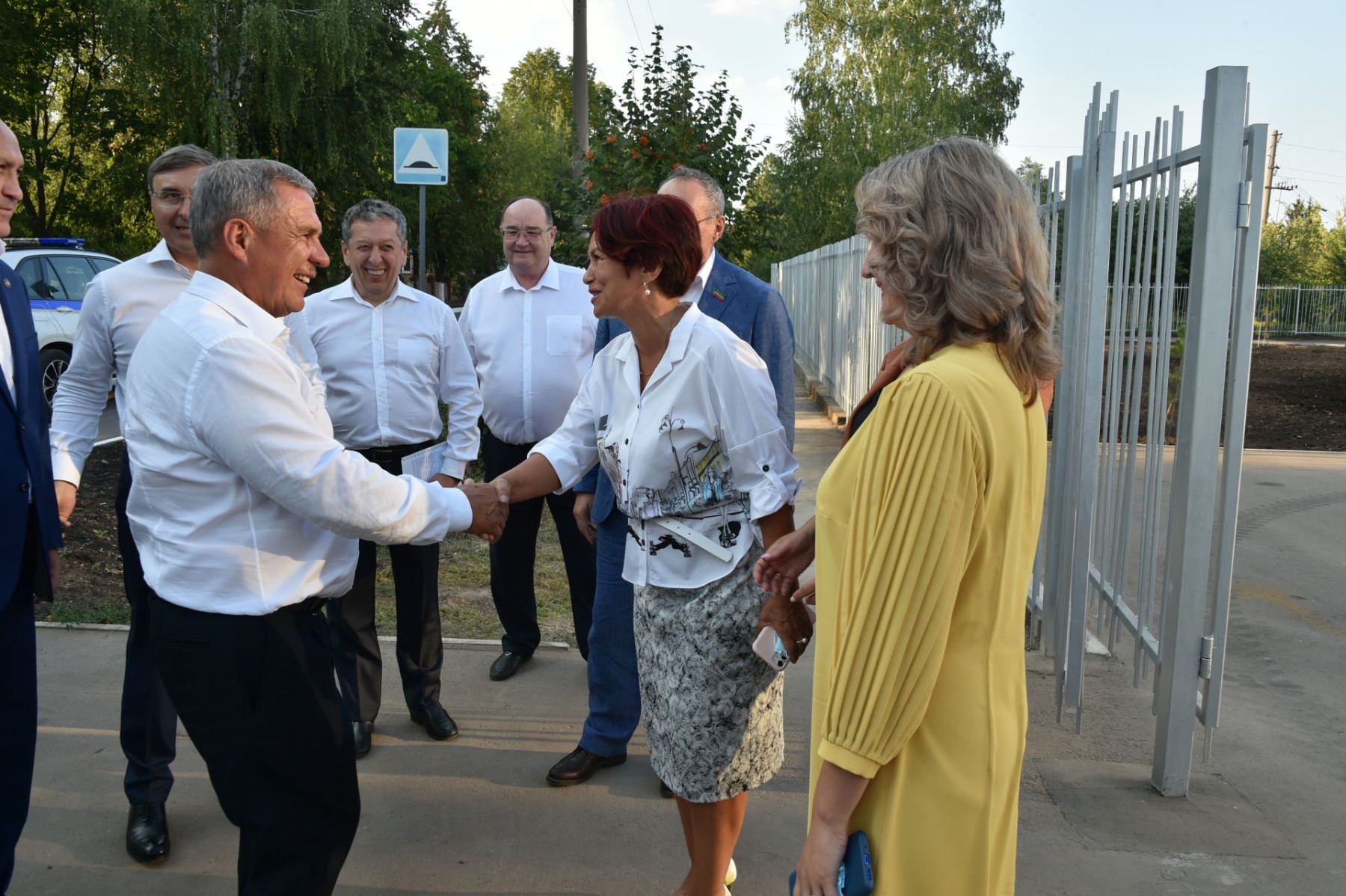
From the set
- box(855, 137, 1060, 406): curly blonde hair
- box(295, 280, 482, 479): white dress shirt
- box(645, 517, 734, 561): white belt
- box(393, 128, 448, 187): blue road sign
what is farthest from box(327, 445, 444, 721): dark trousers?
box(393, 128, 448, 187): blue road sign

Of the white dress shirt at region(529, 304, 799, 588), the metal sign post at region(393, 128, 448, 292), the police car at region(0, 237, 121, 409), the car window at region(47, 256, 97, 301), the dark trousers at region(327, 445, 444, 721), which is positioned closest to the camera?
the white dress shirt at region(529, 304, 799, 588)

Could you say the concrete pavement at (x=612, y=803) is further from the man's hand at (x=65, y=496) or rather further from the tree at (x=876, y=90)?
the tree at (x=876, y=90)

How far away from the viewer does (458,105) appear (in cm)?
4416

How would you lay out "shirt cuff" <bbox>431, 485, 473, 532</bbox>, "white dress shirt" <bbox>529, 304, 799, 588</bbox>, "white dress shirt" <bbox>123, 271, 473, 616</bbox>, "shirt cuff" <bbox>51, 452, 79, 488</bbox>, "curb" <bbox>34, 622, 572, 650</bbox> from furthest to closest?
1. "curb" <bbox>34, 622, 572, 650</bbox>
2. "shirt cuff" <bbox>51, 452, 79, 488</bbox>
3. "white dress shirt" <bbox>529, 304, 799, 588</bbox>
4. "shirt cuff" <bbox>431, 485, 473, 532</bbox>
5. "white dress shirt" <bbox>123, 271, 473, 616</bbox>

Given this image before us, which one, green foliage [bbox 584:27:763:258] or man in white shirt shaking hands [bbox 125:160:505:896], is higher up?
green foliage [bbox 584:27:763:258]

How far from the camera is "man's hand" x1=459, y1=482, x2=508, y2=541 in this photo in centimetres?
285

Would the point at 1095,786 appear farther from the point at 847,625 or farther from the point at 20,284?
the point at 20,284

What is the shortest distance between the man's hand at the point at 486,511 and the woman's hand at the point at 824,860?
1.40m

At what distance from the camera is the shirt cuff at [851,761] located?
5.28 ft

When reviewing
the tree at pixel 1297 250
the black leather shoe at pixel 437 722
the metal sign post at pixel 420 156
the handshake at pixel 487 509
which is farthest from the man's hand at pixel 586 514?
the tree at pixel 1297 250

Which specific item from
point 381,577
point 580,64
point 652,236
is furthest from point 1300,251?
point 652,236

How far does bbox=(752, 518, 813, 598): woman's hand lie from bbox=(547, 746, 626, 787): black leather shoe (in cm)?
176

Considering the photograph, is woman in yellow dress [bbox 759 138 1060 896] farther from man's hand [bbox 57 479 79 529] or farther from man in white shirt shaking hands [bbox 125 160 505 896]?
man's hand [bbox 57 479 79 529]

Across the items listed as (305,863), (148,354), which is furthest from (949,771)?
(148,354)
